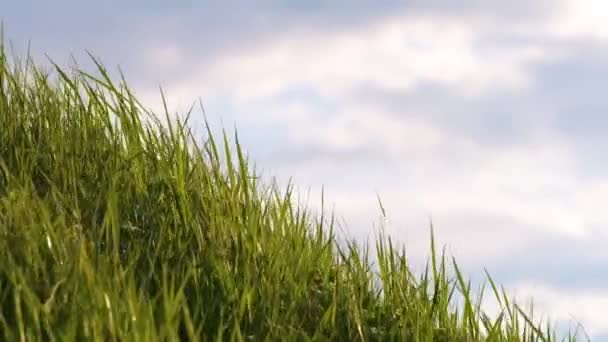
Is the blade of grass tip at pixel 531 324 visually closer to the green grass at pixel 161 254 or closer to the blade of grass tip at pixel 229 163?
the green grass at pixel 161 254

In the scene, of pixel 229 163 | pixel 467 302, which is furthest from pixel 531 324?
pixel 229 163

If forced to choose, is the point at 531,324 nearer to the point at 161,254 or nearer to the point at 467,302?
the point at 467,302

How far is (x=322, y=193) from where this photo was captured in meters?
4.82

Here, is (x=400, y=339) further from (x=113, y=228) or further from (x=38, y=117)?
(x=38, y=117)

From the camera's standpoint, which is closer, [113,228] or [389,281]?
[113,228]

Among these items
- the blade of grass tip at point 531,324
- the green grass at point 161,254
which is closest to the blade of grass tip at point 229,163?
the green grass at point 161,254

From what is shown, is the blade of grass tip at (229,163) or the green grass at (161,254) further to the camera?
the blade of grass tip at (229,163)

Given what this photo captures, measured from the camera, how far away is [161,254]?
4.09 metres

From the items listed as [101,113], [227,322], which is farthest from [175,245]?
[101,113]

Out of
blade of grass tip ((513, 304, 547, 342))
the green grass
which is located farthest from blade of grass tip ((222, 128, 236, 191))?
blade of grass tip ((513, 304, 547, 342))

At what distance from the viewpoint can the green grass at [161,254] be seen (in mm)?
3326

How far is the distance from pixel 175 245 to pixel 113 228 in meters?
0.43

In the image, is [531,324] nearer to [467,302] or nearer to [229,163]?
[467,302]

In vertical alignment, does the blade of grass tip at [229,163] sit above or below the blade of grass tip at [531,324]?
above
